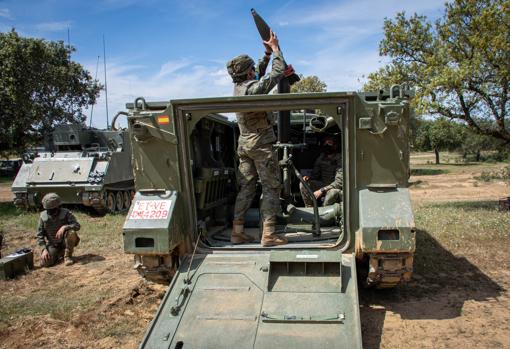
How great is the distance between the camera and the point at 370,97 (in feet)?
14.2

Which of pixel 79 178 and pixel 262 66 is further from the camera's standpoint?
pixel 79 178

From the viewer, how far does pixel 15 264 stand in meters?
6.40

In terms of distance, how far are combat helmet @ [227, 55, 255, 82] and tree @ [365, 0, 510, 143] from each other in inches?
215

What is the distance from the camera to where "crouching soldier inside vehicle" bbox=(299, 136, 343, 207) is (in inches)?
224

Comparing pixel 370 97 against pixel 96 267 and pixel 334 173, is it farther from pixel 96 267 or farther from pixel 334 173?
pixel 96 267

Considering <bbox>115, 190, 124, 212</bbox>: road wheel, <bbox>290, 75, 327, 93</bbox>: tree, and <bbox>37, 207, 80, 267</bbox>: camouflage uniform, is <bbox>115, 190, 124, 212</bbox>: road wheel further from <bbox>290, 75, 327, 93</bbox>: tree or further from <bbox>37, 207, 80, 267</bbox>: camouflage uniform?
<bbox>290, 75, 327, 93</bbox>: tree

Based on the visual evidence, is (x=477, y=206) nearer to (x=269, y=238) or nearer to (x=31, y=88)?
(x=269, y=238)

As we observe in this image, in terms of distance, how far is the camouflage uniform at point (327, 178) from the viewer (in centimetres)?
568

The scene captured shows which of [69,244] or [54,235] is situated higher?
[54,235]

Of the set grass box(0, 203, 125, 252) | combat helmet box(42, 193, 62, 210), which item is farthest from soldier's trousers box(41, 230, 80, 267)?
grass box(0, 203, 125, 252)

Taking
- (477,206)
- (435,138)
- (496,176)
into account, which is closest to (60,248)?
(477,206)

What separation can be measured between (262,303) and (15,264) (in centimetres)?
404

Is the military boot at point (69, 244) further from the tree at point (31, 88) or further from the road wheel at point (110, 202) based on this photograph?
the tree at point (31, 88)

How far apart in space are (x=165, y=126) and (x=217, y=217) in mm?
1767
